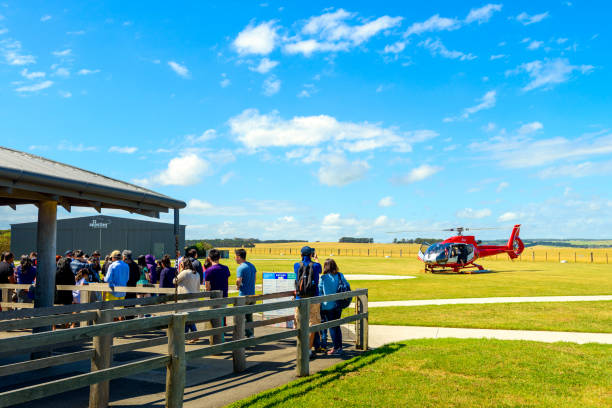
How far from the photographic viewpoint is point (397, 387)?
6688mm

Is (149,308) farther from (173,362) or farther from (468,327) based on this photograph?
(468,327)

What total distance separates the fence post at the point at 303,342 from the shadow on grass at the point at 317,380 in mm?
171

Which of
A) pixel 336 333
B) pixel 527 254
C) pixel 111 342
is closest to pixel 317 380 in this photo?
pixel 336 333

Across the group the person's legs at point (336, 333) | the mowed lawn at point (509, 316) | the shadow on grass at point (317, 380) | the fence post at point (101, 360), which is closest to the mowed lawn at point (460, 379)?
the shadow on grass at point (317, 380)

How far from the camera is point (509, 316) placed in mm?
14039

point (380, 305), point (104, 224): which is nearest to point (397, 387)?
point (380, 305)

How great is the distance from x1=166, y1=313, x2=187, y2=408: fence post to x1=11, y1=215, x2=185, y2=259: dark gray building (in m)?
55.3

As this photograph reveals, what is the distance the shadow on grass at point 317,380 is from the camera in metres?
6.00

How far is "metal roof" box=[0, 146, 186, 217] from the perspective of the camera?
642 centimetres

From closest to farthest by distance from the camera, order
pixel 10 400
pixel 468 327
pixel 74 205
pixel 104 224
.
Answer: pixel 10 400
pixel 74 205
pixel 468 327
pixel 104 224

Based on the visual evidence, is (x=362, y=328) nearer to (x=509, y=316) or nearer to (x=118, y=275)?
(x=118, y=275)

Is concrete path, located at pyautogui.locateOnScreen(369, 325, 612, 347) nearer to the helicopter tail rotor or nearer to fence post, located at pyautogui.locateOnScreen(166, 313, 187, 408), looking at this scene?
fence post, located at pyautogui.locateOnScreen(166, 313, 187, 408)

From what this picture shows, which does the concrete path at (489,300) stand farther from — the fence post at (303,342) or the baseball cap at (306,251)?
the fence post at (303,342)

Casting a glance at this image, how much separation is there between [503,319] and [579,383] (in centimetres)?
663
